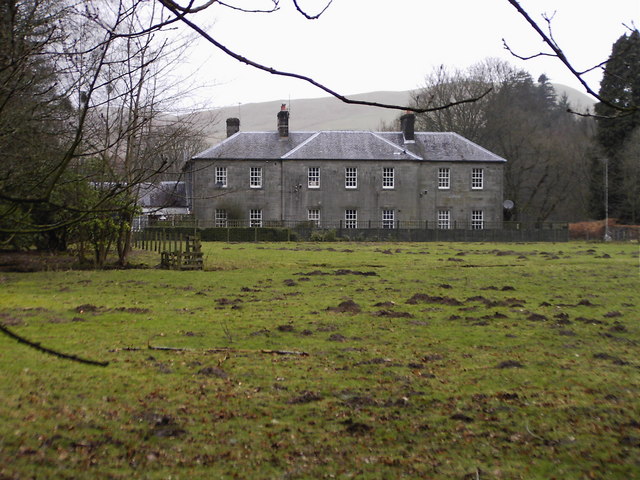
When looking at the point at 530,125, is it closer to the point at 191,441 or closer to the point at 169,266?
the point at 169,266

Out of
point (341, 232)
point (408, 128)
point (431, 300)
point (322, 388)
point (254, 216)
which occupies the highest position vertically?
point (408, 128)

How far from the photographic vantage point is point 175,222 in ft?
145

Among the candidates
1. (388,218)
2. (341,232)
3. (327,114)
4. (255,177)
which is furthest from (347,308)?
(327,114)

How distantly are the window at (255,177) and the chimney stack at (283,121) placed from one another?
4.05 metres

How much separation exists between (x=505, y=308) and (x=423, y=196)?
39634 mm

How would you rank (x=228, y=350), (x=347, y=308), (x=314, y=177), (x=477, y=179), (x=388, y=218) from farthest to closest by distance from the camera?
(x=477, y=179) < (x=388, y=218) < (x=314, y=177) < (x=347, y=308) < (x=228, y=350)

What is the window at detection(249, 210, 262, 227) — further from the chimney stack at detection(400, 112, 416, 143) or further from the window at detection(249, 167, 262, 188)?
the chimney stack at detection(400, 112, 416, 143)

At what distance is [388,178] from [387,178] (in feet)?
0.27

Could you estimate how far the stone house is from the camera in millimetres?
50250

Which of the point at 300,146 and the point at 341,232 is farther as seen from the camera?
the point at 300,146

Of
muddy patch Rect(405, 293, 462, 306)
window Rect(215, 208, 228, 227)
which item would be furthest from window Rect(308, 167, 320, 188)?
muddy patch Rect(405, 293, 462, 306)

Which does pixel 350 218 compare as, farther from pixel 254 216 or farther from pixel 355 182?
pixel 254 216

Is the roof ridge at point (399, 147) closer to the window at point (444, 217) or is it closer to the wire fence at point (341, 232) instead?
the window at point (444, 217)

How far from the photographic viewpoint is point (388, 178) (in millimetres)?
51062
